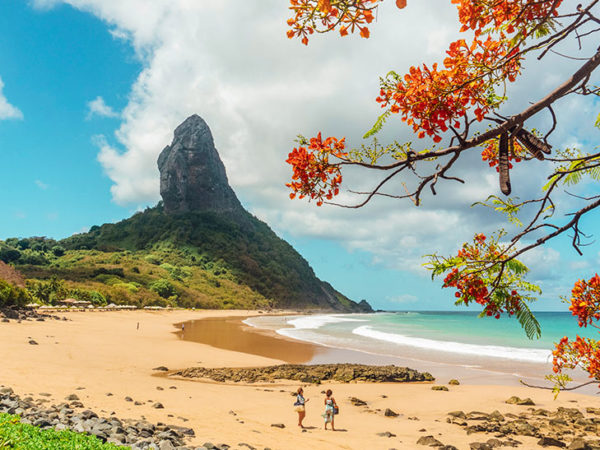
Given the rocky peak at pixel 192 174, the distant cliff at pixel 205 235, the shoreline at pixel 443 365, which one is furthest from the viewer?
the rocky peak at pixel 192 174

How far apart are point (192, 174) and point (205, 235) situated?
26887 mm

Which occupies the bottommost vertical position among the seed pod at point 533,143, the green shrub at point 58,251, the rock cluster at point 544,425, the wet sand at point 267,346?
the wet sand at point 267,346

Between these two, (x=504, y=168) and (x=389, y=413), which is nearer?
(x=504, y=168)

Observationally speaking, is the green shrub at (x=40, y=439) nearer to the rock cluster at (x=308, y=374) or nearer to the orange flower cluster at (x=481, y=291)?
the orange flower cluster at (x=481, y=291)

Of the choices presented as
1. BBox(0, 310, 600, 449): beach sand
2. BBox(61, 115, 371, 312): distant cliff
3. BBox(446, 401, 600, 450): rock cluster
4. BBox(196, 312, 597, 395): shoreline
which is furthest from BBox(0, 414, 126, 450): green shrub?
BBox(61, 115, 371, 312): distant cliff

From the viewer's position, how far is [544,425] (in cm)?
1052

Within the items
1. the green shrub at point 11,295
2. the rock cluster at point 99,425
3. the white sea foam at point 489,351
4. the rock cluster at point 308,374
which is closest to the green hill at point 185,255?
the green shrub at point 11,295

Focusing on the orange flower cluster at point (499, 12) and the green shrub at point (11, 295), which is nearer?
the orange flower cluster at point (499, 12)

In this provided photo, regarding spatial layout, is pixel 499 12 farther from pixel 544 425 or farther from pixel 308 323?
pixel 308 323

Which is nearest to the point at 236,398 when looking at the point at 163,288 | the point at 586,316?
the point at 586,316

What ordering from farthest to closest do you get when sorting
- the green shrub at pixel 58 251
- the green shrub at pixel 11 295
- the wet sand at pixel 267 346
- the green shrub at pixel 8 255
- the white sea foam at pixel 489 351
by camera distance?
the green shrub at pixel 58 251 < the green shrub at pixel 8 255 < the green shrub at pixel 11 295 < the white sea foam at pixel 489 351 < the wet sand at pixel 267 346

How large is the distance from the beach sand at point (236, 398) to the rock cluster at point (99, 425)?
594 mm

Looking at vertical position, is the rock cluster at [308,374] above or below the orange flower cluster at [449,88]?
below

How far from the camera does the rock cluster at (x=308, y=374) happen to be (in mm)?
15781
